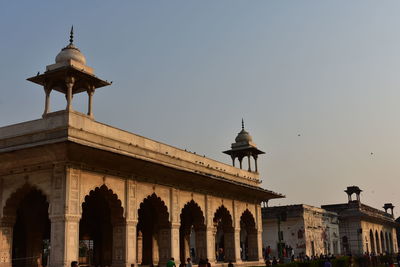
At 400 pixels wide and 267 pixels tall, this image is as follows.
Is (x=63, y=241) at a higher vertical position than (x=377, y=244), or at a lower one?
higher

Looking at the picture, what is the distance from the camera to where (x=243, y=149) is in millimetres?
31766

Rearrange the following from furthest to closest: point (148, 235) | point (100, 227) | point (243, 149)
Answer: point (243, 149) → point (148, 235) → point (100, 227)

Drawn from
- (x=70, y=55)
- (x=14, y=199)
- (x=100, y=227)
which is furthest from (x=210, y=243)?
(x=70, y=55)

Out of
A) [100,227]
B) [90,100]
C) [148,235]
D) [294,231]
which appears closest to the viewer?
[90,100]

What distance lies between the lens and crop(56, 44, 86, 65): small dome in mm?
18688

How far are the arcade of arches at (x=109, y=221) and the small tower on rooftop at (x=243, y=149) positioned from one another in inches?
153

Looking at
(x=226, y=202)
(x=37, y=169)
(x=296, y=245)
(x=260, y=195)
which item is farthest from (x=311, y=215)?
(x=37, y=169)

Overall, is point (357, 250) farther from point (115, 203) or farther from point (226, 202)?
point (115, 203)

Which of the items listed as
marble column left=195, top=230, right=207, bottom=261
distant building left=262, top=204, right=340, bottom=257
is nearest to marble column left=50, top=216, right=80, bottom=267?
marble column left=195, top=230, right=207, bottom=261

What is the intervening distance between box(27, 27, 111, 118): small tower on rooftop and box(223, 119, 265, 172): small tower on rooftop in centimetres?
1423

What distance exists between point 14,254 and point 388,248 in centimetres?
5842

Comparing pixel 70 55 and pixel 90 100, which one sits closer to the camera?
pixel 70 55

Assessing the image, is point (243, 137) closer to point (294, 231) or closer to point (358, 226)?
point (294, 231)

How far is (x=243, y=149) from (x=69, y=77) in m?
15.8
